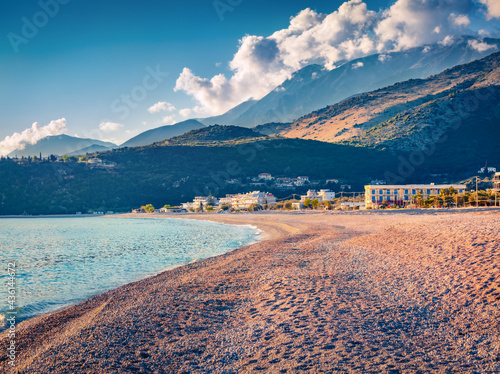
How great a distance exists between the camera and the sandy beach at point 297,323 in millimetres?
4734

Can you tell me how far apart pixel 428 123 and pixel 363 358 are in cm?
11510

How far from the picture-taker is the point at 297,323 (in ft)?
19.8

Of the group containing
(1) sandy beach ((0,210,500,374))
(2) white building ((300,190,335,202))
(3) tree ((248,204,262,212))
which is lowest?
(3) tree ((248,204,262,212))

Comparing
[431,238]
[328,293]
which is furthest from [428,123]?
[328,293]

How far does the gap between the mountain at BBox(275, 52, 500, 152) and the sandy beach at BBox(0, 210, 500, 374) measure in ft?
335

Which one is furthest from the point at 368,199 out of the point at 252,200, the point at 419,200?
the point at 252,200

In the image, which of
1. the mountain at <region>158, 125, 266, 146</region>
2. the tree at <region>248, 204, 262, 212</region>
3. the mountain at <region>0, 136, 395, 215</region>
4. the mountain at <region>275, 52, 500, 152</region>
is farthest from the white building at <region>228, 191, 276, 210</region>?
the mountain at <region>158, 125, 266, 146</region>

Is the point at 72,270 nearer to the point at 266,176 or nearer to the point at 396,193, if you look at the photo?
the point at 396,193

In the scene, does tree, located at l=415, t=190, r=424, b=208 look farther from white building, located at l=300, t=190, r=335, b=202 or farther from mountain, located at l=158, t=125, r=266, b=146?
mountain, located at l=158, t=125, r=266, b=146

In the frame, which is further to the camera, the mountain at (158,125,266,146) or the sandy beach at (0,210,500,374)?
the mountain at (158,125,266,146)

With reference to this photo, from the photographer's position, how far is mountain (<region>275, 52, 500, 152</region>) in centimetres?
10344

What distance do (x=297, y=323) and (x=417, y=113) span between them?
120027 millimetres

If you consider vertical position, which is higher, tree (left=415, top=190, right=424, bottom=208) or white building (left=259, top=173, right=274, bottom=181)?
white building (left=259, top=173, right=274, bottom=181)

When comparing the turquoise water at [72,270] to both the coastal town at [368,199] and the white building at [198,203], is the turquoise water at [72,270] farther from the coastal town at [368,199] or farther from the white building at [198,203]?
the white building at [198,203]
